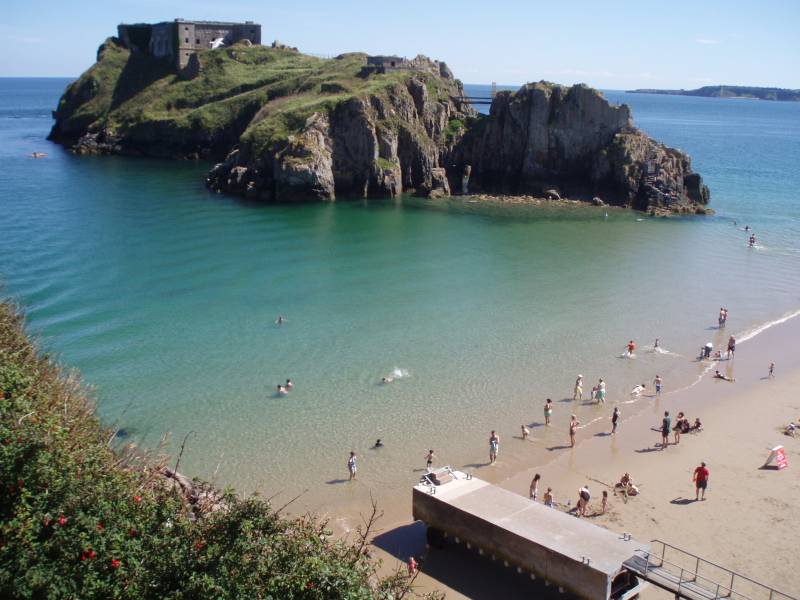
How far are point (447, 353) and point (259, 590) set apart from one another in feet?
75.4

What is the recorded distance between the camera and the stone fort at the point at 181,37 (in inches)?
4478

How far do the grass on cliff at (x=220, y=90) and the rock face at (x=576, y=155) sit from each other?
34.3 feet

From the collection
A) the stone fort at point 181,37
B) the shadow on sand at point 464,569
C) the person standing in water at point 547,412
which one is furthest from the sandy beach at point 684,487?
the stone fort at point 181,37

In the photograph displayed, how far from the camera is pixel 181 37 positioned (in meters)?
114

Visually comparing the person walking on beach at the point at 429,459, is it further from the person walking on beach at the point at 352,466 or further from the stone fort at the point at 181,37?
the stone fort at the point at 181,37

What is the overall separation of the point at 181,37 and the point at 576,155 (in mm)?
71351

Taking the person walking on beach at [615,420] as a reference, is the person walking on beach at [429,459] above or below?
below

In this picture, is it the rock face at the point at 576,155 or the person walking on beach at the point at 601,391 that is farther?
the rock face at the point at 576,155

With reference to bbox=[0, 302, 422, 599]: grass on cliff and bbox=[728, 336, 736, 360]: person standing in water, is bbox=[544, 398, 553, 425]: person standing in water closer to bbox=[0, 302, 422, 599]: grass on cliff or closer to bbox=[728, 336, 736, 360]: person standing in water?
bbox=[728, 336, 736, 360]: person standing in water

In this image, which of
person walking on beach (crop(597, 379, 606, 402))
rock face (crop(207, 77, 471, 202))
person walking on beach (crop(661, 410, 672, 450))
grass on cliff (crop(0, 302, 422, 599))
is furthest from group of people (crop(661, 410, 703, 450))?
rock face (crop(207, 77, 471, 202))

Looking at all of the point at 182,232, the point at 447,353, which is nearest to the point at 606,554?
the point at 447,353

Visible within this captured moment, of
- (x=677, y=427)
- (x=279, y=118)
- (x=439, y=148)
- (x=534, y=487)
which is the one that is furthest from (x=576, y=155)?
(x=534, y=487)

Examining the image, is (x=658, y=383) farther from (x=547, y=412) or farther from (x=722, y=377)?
(x=547, y=412)

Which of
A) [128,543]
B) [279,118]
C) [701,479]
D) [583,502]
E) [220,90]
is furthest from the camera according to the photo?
[220,90]
